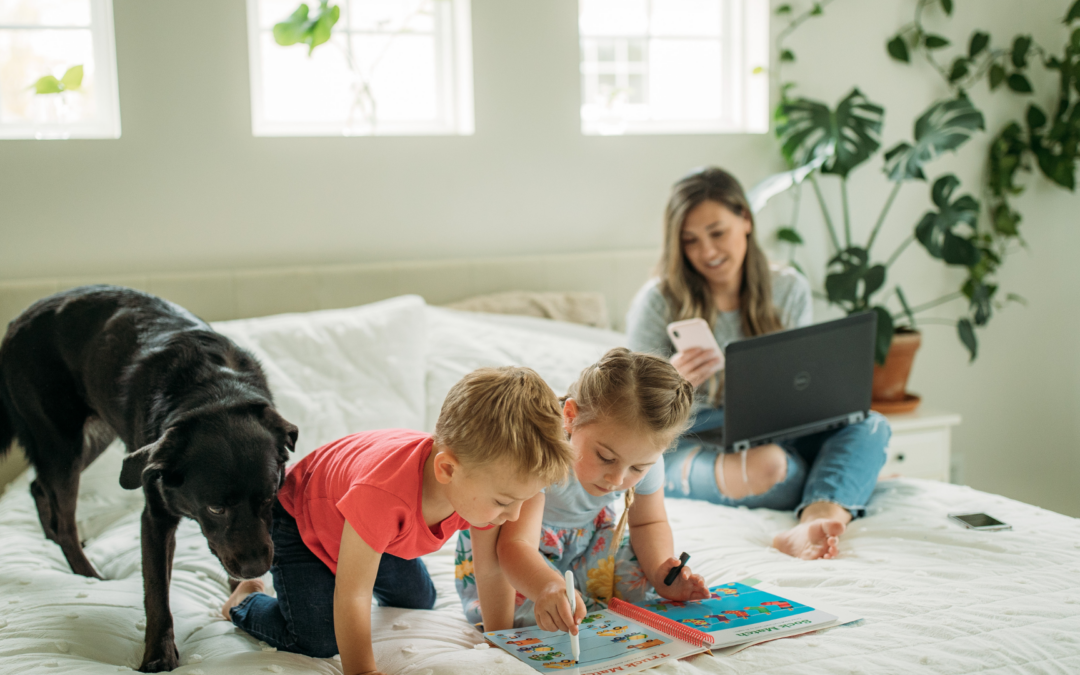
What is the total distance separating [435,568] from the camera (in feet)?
5.19

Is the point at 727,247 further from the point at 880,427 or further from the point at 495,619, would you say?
the point at 495,619

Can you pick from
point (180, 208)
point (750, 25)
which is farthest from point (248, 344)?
point (750, 25)

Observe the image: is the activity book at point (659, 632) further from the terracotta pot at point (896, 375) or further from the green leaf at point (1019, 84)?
the green leaf at point (1019, 84)

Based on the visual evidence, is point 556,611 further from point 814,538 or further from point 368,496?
point 814,538

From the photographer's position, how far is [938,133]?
106 inches

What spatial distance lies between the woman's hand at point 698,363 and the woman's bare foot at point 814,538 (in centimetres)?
38

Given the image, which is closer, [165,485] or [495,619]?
[165,485]

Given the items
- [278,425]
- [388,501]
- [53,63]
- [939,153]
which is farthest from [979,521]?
[53,63]

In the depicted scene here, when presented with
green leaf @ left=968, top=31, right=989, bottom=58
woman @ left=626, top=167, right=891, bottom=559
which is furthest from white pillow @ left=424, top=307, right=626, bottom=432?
green leaf @ left=968, top=31, right=989, bottom=58

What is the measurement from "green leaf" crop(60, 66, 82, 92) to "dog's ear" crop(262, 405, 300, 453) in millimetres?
1655

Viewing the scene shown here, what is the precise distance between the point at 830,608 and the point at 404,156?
1901 mm

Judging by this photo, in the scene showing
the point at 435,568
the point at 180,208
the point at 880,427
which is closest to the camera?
the point at 435,568

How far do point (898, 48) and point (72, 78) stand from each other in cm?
274

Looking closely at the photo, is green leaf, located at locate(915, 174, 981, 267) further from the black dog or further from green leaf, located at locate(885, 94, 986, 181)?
the black dog
